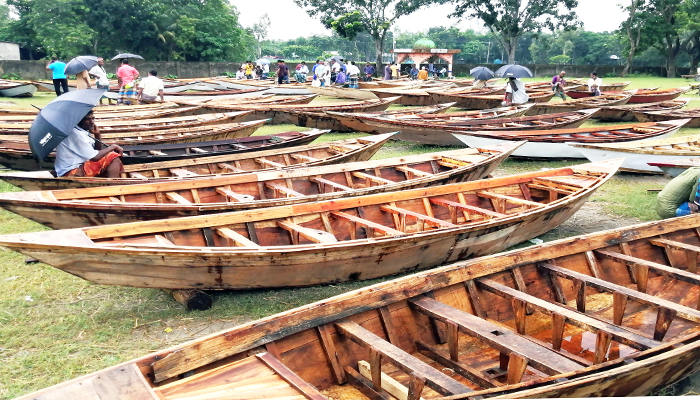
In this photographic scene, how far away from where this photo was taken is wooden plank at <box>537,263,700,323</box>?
127 inches

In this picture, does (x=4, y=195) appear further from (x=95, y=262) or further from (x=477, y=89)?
(x=477, y=89)

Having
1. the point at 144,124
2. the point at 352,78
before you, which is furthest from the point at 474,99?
the point at 144,124

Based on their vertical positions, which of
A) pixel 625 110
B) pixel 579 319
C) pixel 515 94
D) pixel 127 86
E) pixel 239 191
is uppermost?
pixel 127 86

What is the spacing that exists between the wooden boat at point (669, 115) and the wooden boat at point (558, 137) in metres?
3.58

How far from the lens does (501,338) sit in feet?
9.64

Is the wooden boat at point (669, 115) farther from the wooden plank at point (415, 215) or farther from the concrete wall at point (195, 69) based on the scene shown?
the concrete wall at point (195, 69)

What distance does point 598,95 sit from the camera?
1842 cm

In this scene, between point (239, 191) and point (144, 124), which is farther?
point (144, 124)

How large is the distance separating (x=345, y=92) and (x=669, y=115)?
10.8 metres

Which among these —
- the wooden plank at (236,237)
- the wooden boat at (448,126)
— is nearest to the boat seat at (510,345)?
the wooden plank at (236,237)

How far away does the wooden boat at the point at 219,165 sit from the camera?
5816 mm

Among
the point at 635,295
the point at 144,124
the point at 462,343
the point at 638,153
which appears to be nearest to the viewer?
the point at 635,295

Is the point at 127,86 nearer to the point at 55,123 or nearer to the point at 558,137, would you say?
the point at 55,123

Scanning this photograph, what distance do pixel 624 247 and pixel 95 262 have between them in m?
3.97
